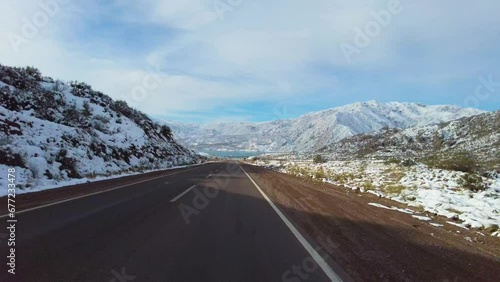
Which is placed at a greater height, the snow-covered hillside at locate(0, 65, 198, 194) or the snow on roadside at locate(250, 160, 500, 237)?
the snow-covered hillside at locate(0, 65, 198, 194)

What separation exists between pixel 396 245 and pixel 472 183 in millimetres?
8944

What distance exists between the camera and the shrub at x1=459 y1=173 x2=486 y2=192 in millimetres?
13401

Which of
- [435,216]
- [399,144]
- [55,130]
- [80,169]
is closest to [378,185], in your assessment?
[435,216]

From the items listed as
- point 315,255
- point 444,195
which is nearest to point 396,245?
point 315,255

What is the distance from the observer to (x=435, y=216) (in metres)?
10.2

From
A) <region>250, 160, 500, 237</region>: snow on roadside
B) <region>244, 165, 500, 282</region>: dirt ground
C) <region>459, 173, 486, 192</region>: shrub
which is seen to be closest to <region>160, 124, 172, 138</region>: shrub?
<region>250, 160, 500, 237</region>: snow on roadside

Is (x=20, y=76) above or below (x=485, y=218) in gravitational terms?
above

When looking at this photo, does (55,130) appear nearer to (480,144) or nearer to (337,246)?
(337,246)

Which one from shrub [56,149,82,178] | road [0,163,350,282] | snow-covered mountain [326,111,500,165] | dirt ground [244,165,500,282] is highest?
snow-covered mountain [326,111,500,165]

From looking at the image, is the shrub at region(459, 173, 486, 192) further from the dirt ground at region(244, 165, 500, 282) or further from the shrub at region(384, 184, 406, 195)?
the dirt ground at region(244, 165, 500, 282)

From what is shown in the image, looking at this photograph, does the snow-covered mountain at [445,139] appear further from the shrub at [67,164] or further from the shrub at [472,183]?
the shrub at [67,164]

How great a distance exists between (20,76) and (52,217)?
2581 cm

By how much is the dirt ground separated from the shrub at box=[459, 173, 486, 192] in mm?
4501

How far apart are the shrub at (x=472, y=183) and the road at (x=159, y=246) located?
7997mm
